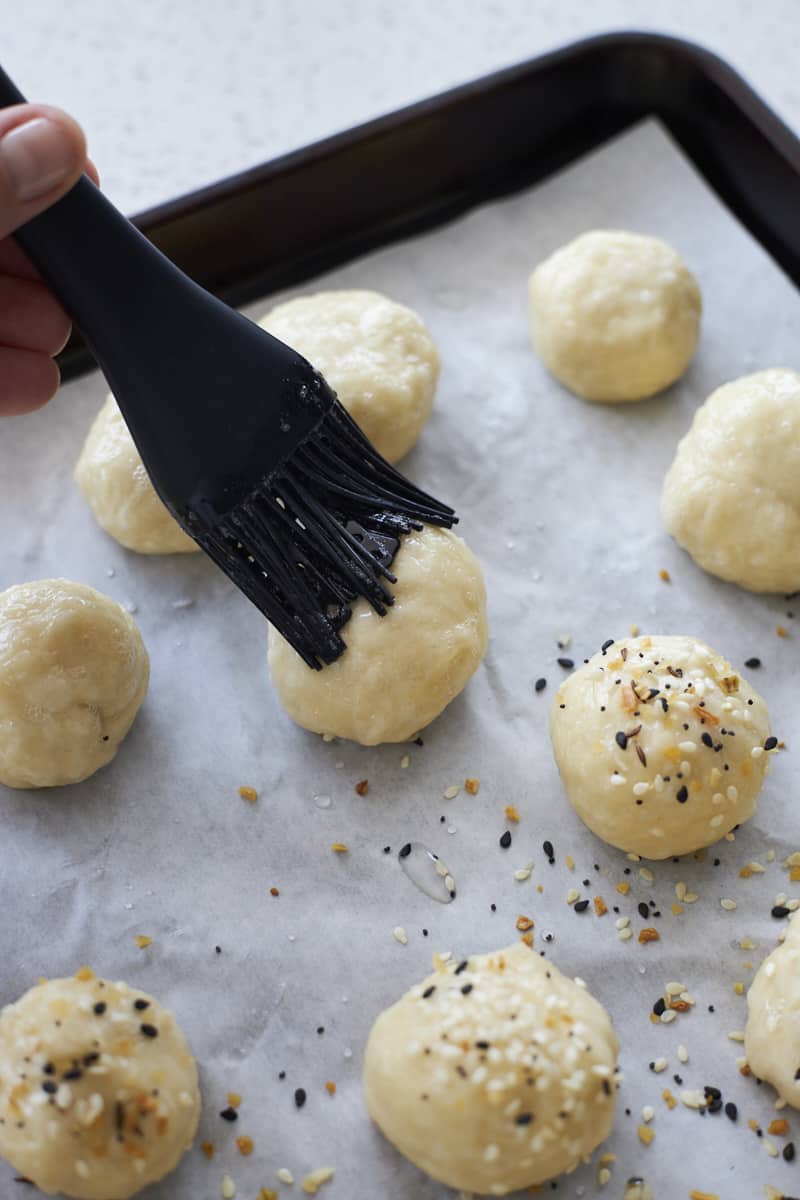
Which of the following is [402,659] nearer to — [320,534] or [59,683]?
[320,534]

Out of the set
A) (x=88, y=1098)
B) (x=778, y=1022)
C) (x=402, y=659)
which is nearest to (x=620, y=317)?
(x=402, y=659)

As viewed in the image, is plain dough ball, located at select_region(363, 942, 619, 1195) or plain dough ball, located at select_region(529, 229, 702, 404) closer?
plain dough ball, located at select_region(363, 942, 619, 1195)

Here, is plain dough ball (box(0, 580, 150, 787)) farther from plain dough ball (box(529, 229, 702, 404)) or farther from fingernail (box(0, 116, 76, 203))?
plain dough ball (box(529, 229, 702, 404))

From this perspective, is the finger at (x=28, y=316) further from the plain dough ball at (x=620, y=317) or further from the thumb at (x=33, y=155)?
the plain dough ball at (x=620, y=317)

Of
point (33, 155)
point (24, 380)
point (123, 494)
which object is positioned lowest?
point (123, 494)

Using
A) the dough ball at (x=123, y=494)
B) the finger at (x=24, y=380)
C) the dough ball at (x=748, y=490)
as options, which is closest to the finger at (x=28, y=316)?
the finger at (x=24, y=380)

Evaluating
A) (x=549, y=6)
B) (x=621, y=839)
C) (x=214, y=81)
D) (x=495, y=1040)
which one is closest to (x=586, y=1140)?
(x=495, y=1040)

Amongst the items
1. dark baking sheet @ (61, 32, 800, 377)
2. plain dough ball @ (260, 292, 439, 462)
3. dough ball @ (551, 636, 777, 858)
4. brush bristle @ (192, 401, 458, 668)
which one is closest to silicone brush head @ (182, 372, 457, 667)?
brush bristle @ (192, 401, 458, 668)
